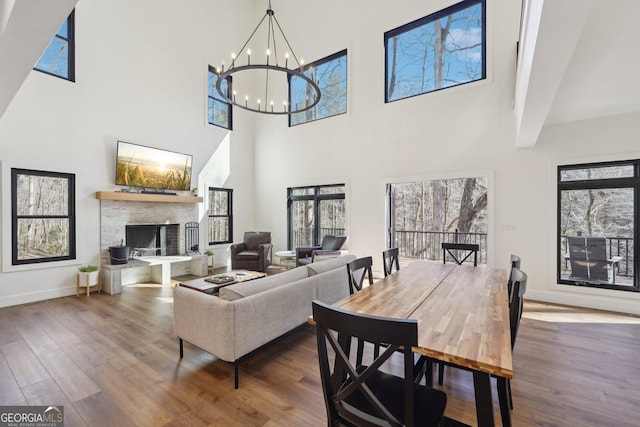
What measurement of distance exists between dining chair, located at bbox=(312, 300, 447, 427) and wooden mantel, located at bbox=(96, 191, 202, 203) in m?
5.38

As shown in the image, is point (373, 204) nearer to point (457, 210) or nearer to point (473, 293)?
point (457, 210)

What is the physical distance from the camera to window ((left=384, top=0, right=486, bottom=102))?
16.3ft

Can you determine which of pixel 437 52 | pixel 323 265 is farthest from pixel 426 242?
pixel 323 265

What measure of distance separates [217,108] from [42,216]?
14.1ft

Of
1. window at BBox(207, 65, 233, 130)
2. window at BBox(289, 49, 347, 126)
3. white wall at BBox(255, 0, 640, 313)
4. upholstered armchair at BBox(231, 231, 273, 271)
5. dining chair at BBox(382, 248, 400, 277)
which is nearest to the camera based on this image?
dining chair at BBox(382, 248, 400, 277)

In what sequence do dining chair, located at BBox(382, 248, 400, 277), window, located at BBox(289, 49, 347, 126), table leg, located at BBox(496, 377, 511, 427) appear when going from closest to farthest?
table leg, located at BBox(496, 377, 511, 427) < dining chair, located at BBox(382, 248, 400, 277) < window, located at BBox(289, 49, 347, 126)

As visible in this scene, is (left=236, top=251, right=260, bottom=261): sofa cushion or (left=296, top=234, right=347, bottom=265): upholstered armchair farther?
(left=236, top=251, right=260, bottom=261): sofa cushion

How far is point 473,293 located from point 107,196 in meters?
5.85

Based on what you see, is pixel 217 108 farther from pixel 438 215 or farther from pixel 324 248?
pixel 438 215

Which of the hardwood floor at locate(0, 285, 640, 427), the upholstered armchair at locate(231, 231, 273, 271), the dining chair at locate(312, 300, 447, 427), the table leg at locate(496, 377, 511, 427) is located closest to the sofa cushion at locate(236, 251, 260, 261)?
the upholstered armchair at locate(231, 231, 273, 271)

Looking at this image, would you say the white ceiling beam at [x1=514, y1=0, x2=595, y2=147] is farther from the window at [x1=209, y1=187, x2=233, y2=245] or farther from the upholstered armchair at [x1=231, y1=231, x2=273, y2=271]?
the window at [x1=209, y1=187, x2=233, y2=245]

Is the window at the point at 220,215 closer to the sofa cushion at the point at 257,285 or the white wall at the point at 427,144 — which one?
the white wall at the point at 427,144

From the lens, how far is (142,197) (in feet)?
17.7

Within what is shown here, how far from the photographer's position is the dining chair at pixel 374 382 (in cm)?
103
